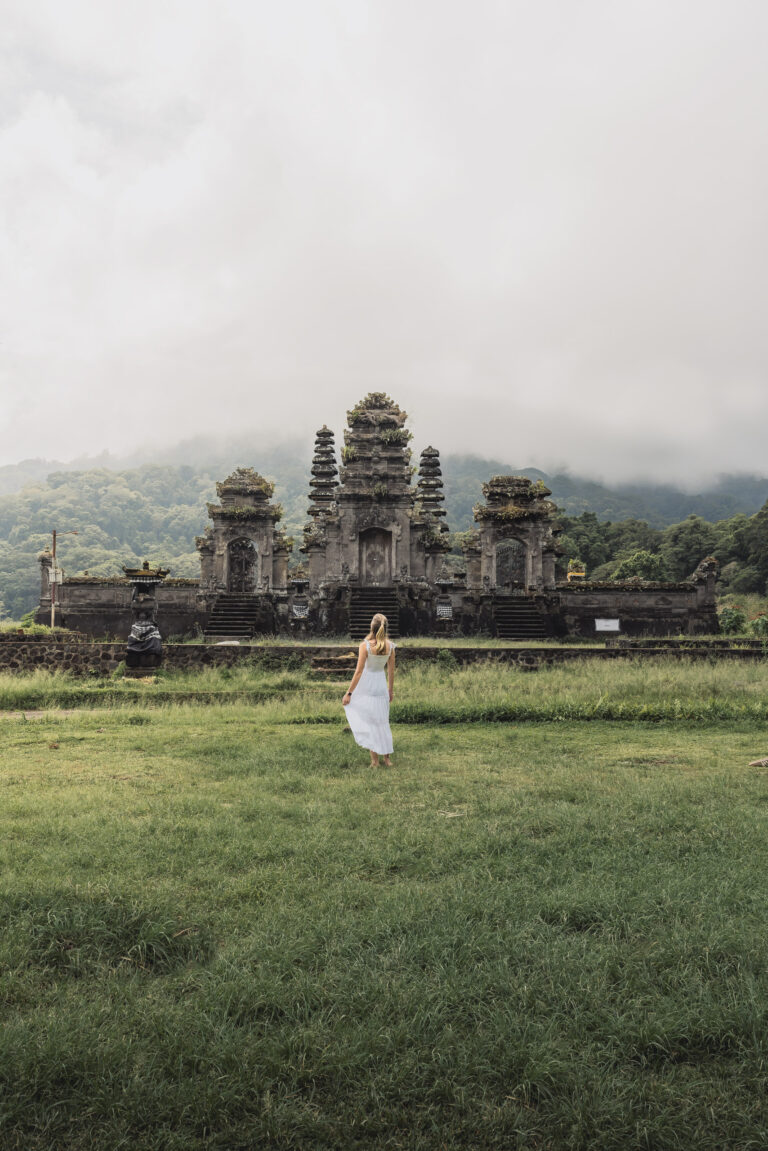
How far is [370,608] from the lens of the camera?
2864 centimetres

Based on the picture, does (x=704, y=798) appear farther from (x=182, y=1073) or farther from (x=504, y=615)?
(x=504, y=615)

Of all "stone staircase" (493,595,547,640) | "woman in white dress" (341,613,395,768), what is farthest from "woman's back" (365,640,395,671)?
"stone staircase" (493,595,547,640)

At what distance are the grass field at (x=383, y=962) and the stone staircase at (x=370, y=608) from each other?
1997 centimetres

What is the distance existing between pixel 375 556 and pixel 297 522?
322ft

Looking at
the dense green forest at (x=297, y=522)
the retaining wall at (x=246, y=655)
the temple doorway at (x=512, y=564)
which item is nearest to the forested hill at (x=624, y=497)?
the dense green forest at (x=297, y=522)

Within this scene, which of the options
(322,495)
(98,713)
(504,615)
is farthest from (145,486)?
(98,713)

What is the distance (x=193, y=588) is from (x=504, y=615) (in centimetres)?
1208

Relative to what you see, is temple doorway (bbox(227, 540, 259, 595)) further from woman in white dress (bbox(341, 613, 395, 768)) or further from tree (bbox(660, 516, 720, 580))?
tree (bbox(660, 516, 720, 580))

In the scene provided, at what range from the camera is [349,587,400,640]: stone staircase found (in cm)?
2769

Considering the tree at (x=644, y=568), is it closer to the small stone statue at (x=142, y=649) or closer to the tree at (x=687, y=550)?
the tree at (x=687, y=550)

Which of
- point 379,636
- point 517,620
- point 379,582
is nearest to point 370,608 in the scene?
point 379,582

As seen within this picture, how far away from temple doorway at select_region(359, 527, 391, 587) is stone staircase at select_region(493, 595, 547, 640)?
15.3 feet

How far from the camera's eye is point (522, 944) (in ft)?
12.5

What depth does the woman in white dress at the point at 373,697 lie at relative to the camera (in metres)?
8.50
